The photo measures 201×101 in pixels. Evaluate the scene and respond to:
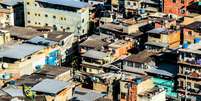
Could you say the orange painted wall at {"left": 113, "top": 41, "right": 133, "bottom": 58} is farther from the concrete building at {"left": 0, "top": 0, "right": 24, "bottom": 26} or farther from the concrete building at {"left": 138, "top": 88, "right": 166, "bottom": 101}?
the concrete building at {"left": 0, "top": 0, "right": 24, "bottom": 26}

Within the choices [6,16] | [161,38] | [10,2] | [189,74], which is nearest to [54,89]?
[189,74]

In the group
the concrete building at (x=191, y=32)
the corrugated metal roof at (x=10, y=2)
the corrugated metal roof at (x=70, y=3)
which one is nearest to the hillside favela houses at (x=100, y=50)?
the corrugated metal roof at (x=70, y=3)

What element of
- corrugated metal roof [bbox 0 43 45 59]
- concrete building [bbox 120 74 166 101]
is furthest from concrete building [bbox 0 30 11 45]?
concrete building [bbox 120 74 166 101]

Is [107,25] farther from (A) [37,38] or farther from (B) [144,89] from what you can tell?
(B) [144,89]

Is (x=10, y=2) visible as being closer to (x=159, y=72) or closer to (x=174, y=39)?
(x=174, y=39)

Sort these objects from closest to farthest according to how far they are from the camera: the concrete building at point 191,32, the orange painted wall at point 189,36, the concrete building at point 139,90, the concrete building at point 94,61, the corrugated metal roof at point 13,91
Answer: the corrugated metal roof at point 13,91 < the concrete building at point 139,90 < the concrete building at point 94,61 < the concrete building at point 191,32 < the orange painted wall at point 189,36

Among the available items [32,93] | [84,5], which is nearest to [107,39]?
[84,5]

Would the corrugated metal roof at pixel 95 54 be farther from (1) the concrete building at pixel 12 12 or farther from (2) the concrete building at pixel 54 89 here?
(1) the concrete building at pixel 12 12
